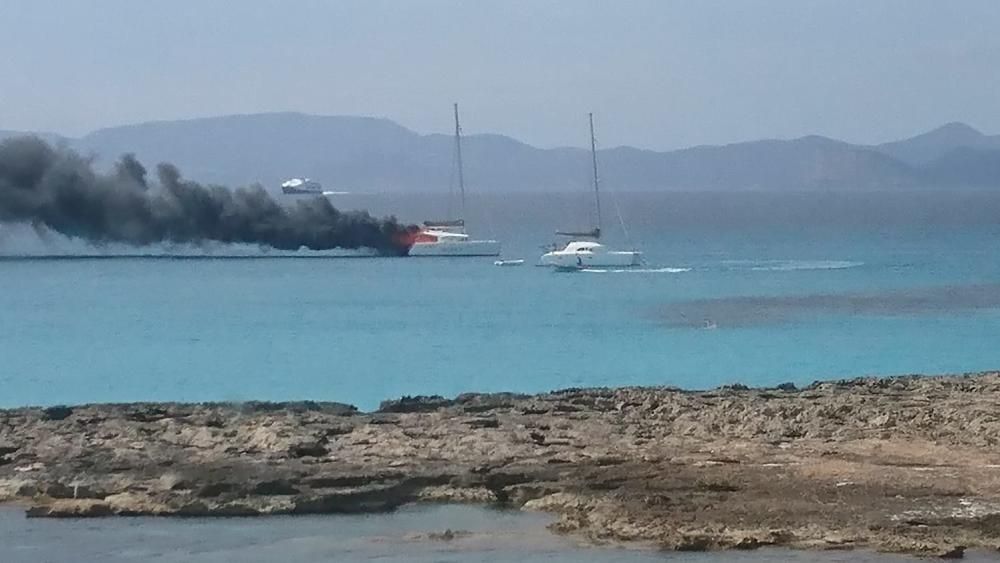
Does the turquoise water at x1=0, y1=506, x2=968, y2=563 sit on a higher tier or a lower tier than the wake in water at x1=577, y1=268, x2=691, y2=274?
higher

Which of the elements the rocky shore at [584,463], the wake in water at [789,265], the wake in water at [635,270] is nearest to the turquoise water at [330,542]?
the rocky shore at [584,463]

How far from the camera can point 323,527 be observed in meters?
16.7

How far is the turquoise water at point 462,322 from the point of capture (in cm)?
3400

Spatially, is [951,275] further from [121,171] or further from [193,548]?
[193,548]

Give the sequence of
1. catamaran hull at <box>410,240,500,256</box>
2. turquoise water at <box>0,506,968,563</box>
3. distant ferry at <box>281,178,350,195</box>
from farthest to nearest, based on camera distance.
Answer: distant ferry at <box>281,178,350,195</box> < catamaran hull at <box>410,240,500,256</box> < turquoise water at <box>0,506,968,563</box>

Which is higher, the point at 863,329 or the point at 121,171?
the point at 121,171

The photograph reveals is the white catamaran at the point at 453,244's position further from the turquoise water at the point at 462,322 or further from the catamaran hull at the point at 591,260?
the catamaran hull at the point at 591,260

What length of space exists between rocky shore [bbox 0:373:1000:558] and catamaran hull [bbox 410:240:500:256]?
55.7 meters

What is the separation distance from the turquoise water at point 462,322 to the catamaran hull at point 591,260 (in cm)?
141

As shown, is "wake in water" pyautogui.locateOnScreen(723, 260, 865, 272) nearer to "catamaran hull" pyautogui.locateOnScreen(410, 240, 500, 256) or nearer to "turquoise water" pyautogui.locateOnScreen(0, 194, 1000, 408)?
"turquoise water" pyautogui.locateOnScreen(0, 194, 1000, 408)

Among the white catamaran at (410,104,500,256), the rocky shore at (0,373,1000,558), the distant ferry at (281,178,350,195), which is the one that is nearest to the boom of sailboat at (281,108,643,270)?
the white catamaran at (410,104,500,256)

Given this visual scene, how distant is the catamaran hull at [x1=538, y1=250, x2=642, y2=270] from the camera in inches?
2714

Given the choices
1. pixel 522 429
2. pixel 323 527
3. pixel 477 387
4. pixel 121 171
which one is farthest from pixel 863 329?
pixel 121 171

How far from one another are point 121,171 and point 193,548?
61099 mm
